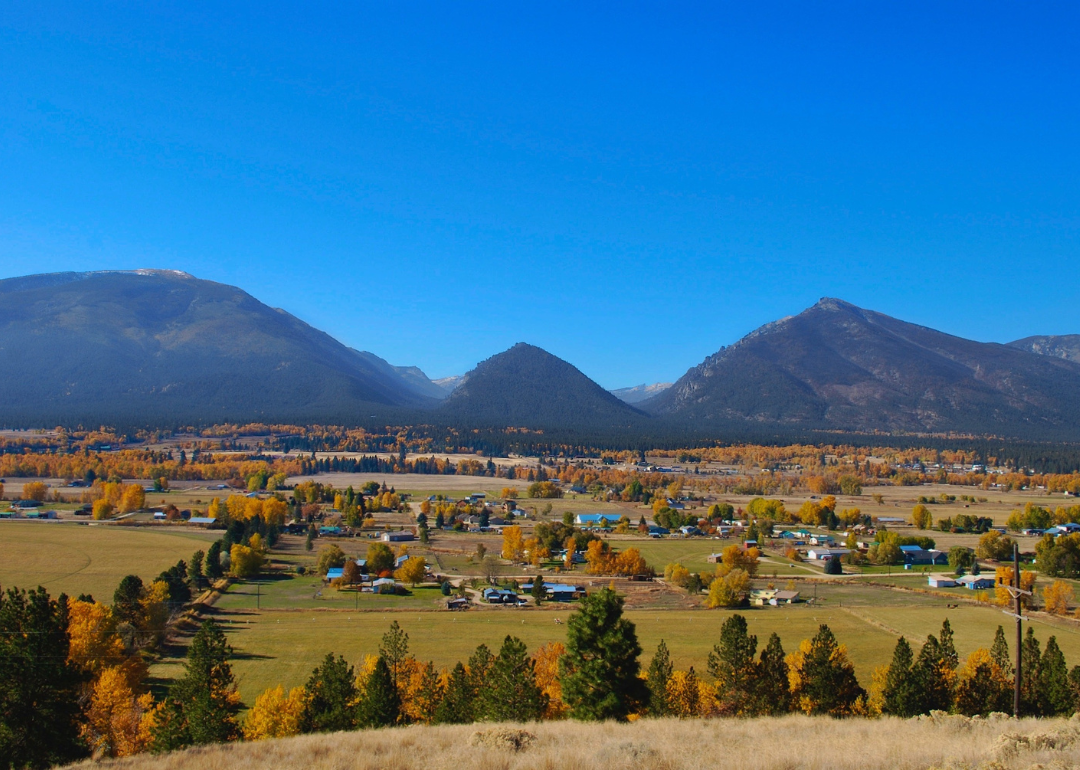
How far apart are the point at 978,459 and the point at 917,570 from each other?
493ft

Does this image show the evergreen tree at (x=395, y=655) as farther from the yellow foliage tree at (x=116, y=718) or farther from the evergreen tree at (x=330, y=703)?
the yellow foliage tree at (x=116, y=718)

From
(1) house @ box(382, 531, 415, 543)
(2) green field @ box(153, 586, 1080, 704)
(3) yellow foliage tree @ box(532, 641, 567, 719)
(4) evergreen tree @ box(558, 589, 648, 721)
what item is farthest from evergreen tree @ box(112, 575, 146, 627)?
(1) house @ box(382, 531, 415, 543)

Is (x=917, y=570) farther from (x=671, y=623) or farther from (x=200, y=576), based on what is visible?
(x=200, y=576)

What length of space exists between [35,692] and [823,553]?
2747 inches

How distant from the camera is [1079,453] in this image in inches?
7515

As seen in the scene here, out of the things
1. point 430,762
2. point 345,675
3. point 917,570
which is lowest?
point 917,570

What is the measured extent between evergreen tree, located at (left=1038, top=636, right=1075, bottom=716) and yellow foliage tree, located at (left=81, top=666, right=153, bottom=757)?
3135 cm

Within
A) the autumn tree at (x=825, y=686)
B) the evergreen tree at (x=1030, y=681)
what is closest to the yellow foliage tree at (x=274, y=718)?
the autumn tree at (x=825, y=686)

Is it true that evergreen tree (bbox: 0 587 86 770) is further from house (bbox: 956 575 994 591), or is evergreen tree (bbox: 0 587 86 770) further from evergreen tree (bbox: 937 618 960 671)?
house (bbox: 956 575 994 591)

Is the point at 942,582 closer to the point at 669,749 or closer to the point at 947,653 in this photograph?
the point at 947,653

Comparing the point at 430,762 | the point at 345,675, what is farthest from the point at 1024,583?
the point at 430,762

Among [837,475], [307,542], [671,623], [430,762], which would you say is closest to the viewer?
[430,762]


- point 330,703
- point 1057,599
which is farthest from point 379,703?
point 1057,599

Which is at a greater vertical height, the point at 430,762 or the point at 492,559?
the point at 430,762
